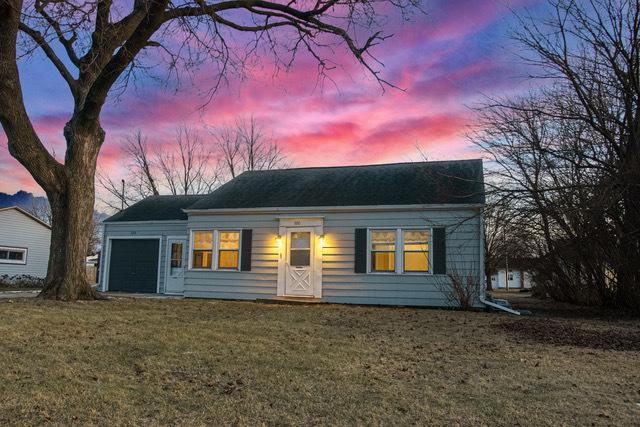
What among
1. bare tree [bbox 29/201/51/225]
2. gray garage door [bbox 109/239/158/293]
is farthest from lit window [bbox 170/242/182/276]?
bare tree [bbox 29/201/51/225]

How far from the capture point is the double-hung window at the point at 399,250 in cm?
1341

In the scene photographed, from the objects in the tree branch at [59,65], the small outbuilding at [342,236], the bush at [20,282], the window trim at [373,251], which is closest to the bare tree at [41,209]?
the bush at [20,282]

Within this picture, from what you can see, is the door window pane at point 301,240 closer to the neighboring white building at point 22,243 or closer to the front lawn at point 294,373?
the front lawn at point 294,373

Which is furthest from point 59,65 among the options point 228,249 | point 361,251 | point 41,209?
point 41,209

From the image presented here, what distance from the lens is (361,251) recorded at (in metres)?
13.8

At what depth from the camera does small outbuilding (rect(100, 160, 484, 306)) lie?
43.3 feet

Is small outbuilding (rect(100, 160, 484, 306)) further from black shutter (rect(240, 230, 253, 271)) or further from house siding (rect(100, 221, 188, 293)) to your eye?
house siding (rect(100, 221, 188, 293))

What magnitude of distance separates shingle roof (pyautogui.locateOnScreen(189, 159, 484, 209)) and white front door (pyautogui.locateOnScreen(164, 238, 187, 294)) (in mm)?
2330

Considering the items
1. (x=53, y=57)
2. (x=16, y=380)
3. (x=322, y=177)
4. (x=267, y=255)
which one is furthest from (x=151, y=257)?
(x=16, y=380)

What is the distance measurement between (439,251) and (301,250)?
3.89 m

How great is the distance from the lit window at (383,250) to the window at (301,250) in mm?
1882

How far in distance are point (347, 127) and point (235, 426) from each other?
13.5 metres

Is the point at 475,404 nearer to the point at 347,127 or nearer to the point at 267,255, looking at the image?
the point at 267,255

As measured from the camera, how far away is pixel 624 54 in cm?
1148
